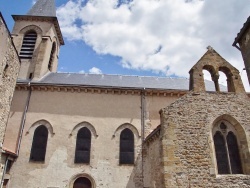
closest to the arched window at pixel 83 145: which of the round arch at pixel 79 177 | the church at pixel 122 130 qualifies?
the church at pixel 122 130

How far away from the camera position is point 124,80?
Result: 631 inches

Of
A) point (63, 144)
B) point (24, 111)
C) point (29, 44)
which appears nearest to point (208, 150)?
point (63, 144)

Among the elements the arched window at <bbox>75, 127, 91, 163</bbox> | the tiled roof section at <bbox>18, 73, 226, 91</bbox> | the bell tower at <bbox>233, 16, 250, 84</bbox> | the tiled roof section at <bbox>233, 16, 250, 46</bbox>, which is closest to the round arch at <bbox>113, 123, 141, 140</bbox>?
the arched window at <bbox>75, 127, 91, 163</bbox>

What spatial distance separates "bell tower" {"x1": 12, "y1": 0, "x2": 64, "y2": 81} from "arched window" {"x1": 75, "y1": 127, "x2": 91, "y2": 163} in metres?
5.56

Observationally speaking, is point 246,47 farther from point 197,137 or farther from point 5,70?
point 5,70

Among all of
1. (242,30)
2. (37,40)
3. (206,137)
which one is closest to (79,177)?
(206,137)

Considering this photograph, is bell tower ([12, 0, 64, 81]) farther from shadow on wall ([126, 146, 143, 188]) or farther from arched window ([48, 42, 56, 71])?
shadow on wall ([126, 146, 143, 188])

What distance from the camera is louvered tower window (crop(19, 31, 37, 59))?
16.5 metres

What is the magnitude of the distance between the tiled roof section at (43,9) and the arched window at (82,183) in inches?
549

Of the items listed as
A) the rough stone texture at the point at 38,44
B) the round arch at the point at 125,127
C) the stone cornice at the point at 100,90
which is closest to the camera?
the round arch at the point at 125,127

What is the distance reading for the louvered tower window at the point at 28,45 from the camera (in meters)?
16.5

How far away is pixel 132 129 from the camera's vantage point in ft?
41.4

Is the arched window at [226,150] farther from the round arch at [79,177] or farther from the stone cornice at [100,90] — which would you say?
the round arch at [79,177]

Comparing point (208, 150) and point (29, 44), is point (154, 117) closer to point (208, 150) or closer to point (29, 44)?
point (208, 150)
